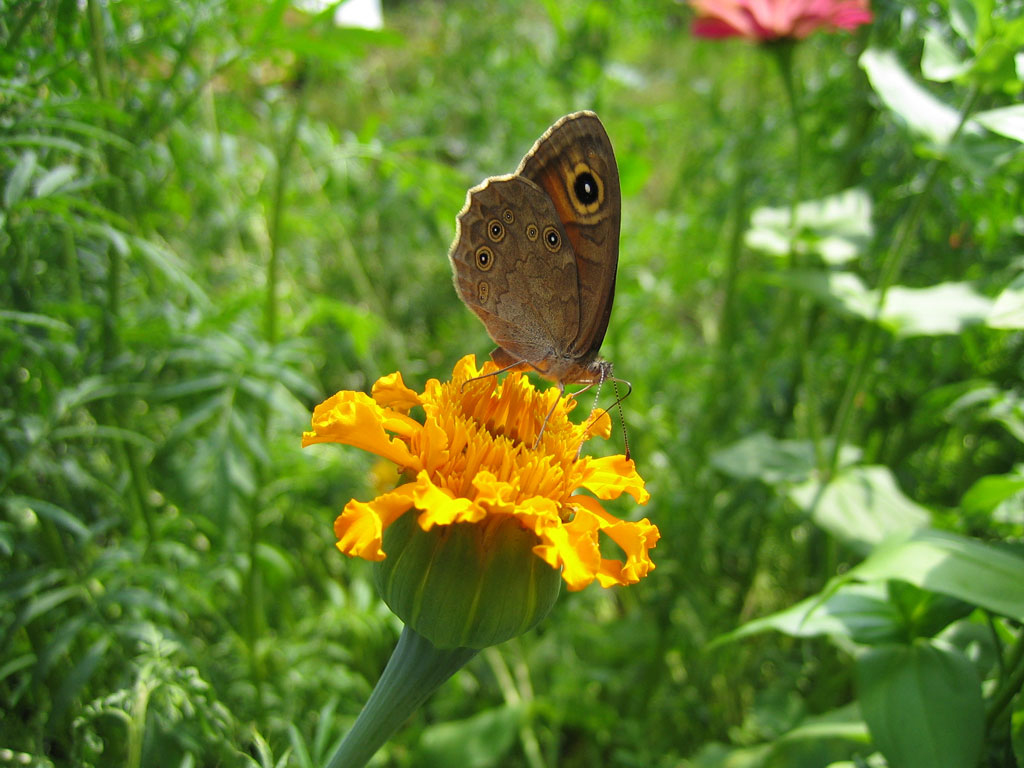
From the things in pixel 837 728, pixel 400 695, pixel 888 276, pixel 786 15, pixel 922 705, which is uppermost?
pixel 786 15

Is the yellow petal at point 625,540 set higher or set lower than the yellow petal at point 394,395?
lower

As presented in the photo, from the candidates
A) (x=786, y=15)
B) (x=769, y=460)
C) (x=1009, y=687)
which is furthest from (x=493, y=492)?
(x=786, y=15)

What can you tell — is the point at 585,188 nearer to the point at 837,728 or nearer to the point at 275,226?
the point at 275,226

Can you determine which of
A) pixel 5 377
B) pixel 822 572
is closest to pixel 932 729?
pixel 822 572

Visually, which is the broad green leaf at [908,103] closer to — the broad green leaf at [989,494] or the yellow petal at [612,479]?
the broad green leaf at [989,494]

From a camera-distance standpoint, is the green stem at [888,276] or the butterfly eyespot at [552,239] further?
the green stem at [888,276]

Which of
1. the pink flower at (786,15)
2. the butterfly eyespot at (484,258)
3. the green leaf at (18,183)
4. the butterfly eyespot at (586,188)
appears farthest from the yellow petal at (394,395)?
the pink flower at (786,15)

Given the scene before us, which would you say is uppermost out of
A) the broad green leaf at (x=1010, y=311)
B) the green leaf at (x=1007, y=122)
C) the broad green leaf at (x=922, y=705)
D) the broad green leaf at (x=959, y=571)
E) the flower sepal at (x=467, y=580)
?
the green leaf at (x=1007, y=122)

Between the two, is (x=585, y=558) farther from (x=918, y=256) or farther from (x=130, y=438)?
(x=918, y=256)
